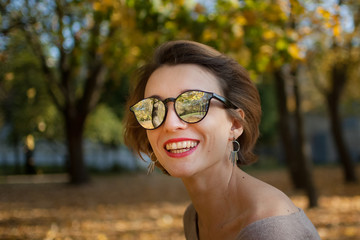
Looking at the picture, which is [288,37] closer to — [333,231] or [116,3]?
[116,3]

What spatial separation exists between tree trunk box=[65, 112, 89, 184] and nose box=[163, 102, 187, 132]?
14.1 m

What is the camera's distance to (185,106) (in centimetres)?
167

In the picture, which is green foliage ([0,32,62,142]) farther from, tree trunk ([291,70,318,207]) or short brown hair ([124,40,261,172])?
tree trunk ([291,70,318,207])

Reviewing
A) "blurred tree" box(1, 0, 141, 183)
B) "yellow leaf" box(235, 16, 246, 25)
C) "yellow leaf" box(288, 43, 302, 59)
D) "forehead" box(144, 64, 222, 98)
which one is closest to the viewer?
"forehead" box(144, 64, 222, 98)

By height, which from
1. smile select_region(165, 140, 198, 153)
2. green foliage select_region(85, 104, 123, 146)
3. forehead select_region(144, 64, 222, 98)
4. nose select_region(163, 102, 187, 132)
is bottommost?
green foliage select_region(85, 104, 123, 146)

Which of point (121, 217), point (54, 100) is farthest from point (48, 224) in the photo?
point (54, 100)

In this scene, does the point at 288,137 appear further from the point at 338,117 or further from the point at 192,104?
the point at 192,104

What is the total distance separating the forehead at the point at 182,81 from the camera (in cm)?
174

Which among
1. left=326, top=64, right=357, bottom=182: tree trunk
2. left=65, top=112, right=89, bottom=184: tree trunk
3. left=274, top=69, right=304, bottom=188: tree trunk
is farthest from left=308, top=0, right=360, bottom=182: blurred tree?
left=65, top=112, right=89, bottom=184: tree trunk

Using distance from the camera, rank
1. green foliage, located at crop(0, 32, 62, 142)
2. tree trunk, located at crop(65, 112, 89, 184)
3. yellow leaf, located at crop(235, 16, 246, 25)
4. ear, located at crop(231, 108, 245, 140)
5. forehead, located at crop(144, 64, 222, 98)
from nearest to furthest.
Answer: forehead, located at crop(144, 64, 222, 98) < ear, located at crop(231, 108, 245, 140) < green foliage, located at crop(0, 32, 62, 142) < yellow leaf, located at crop(235, 16, 246, 25) < tree trunk, located at crop(65, 112, 89, 184)

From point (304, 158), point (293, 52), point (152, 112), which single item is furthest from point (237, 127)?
point (304, 158)

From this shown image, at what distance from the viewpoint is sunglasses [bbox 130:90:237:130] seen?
1680mm

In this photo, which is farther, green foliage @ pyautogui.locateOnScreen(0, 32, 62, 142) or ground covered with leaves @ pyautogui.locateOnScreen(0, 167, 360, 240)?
ground covered with leaves @ pyautogui.locateOnScreen(0, 167, 360, 240)

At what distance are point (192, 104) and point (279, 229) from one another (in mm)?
645
